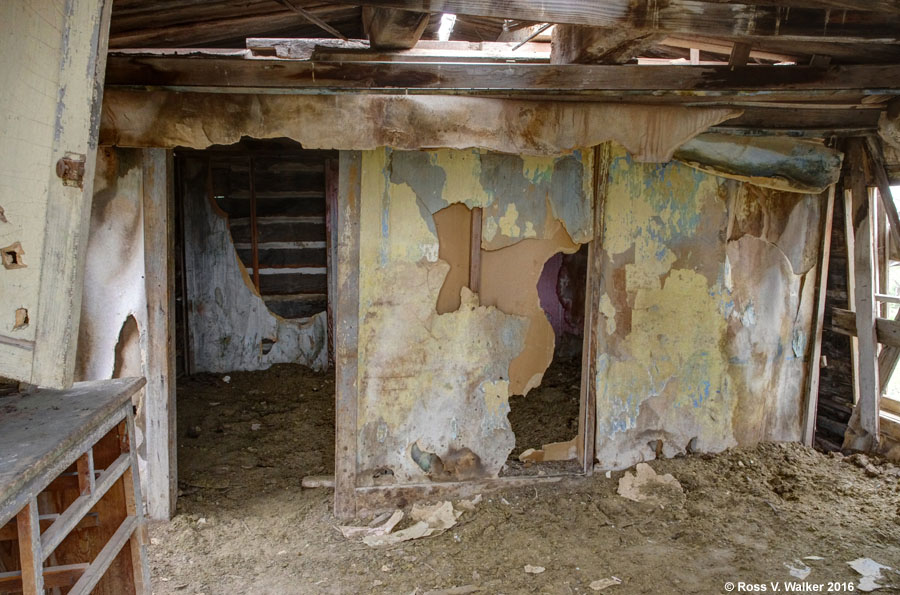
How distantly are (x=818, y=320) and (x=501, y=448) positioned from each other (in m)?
2.72

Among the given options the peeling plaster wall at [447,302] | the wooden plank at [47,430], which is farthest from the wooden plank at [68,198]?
the peeling plaster wall at [447,302]

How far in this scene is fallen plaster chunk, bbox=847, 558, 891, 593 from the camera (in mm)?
3316

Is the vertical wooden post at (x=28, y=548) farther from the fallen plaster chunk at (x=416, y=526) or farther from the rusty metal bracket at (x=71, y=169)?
the fallen plaster chunk at (x=416, y=526)

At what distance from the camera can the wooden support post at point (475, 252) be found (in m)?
4.04

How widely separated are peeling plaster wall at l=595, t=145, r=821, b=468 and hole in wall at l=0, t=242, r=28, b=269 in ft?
11.2

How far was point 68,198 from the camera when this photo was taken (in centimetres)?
173

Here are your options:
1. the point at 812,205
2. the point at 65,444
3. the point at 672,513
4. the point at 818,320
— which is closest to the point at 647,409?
the point at 672,513

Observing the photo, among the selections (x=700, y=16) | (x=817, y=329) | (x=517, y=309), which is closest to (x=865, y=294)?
(x=817, y=329)

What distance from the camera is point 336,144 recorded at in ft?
11.0

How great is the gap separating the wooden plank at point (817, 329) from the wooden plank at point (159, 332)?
4.67 metres

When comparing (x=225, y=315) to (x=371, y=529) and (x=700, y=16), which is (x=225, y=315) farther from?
(x=700, y=16)

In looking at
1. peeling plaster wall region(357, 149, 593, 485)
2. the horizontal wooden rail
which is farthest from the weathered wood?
the horizontal wooden rail

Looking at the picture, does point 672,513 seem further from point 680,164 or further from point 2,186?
point 2,186

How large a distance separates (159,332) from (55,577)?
185 centimetres
